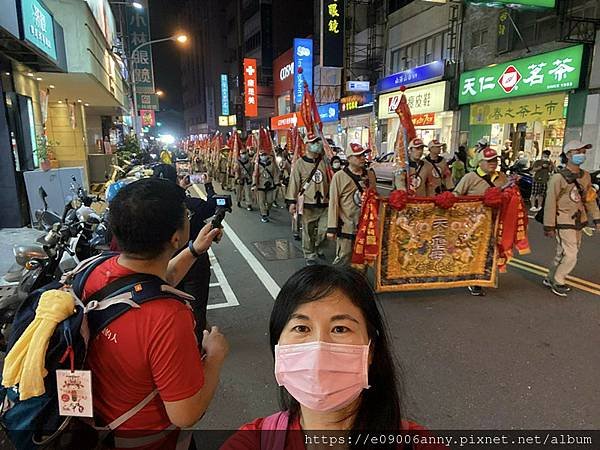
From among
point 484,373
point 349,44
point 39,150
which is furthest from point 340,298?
point 349,44

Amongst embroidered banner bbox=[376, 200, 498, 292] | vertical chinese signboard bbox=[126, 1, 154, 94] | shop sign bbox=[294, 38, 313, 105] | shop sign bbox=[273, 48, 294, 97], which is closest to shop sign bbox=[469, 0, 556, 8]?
embroidered banner bbox=[376, 200, 498, 292]

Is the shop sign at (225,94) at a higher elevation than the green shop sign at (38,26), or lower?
higher

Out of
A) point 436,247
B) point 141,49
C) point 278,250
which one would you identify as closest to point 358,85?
point 141,49

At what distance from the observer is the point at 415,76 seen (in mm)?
21969

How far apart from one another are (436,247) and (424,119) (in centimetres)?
1794

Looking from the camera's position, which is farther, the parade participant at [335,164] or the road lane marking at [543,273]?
the parade participant at [335,164]

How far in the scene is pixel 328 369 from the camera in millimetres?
1272

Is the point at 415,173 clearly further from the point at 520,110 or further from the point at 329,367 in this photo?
the point at 520,110

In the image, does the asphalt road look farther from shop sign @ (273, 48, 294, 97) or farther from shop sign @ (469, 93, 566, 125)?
shop sign @ (273, 48, 294, 97)

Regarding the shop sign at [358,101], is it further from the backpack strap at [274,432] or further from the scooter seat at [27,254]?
the backpack strap at [274,432]

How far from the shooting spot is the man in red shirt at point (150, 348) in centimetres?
141

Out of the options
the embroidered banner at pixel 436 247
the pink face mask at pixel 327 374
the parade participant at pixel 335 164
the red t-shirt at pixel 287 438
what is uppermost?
the parade participant at pixel 335 164

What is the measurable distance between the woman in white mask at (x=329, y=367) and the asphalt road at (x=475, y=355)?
1.65 metres

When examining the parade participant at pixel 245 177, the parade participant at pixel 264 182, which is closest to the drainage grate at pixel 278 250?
the parade participant at pixel 264 182
